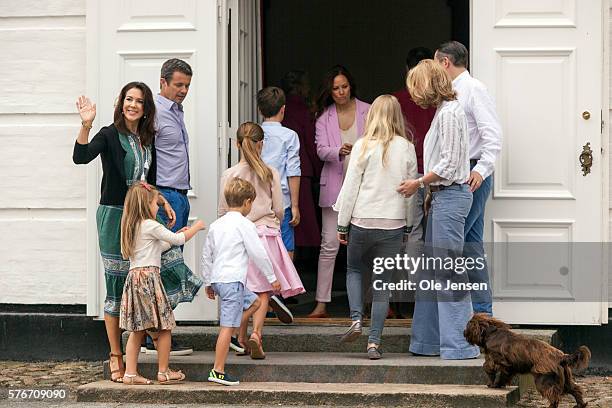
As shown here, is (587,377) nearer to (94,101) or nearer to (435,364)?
(435,364)

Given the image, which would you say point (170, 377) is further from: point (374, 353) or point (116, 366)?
point (374, 353)

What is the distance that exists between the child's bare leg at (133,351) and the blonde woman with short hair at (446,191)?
1.75 meters

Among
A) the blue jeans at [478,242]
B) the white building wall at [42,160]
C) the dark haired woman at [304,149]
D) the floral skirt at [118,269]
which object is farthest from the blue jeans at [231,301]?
the dark haired woman at [304,149]

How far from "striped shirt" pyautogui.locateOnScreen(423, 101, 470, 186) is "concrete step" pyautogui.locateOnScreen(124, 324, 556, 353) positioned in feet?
3.62

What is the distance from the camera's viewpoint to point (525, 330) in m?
7.62

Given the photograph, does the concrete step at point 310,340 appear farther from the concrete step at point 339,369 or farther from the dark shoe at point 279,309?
the concrete step at point 339,369

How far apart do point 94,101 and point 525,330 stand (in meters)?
3.18

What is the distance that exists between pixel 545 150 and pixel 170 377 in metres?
2.77

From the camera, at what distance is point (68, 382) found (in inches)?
300

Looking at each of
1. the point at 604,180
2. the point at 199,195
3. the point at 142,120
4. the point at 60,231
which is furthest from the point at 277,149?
the point at 604,180

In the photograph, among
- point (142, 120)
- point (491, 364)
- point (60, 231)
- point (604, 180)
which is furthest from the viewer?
point (60, 231)

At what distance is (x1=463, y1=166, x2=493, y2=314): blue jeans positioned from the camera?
7.35 metres

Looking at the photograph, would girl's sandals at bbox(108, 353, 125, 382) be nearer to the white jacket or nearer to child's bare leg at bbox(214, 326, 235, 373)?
child's bare leg at bbox(214, 326, 235, 373)

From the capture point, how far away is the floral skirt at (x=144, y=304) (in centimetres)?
672
